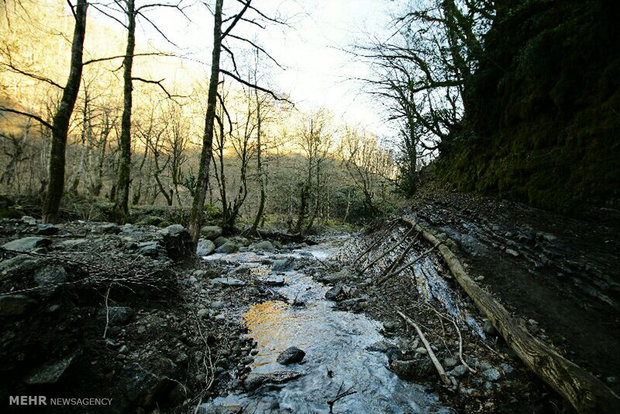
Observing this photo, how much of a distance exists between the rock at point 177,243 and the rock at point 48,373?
398cm

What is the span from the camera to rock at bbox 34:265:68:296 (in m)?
2.27

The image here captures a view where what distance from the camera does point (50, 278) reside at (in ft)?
7.93

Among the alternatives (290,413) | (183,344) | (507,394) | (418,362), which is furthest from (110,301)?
(507,394)

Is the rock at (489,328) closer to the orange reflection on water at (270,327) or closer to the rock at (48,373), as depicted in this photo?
the orange reflection on water at (270,327)

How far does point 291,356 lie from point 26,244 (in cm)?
399

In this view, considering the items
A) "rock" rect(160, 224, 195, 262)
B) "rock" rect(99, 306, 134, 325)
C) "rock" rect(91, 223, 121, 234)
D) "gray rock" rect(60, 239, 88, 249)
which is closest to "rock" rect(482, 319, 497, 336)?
"rock" rect(99, 306, 134, 325)

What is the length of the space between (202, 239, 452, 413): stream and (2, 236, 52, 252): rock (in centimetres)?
321

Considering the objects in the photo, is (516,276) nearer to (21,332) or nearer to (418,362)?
(418,362)

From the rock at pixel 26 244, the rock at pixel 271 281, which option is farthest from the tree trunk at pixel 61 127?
the rock at pixel 271 281

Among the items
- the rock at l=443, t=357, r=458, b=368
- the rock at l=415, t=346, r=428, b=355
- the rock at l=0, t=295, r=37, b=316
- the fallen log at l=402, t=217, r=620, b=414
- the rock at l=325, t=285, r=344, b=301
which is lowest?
the rock at l=325, t=285, r=344, b=301

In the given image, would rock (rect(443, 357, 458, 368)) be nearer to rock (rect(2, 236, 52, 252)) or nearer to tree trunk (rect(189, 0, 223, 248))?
rock (rect(2, 236, 52, 252))

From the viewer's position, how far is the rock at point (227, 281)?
570 centimetres

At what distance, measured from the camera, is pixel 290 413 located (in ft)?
8.22

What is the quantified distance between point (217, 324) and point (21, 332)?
2.25m
